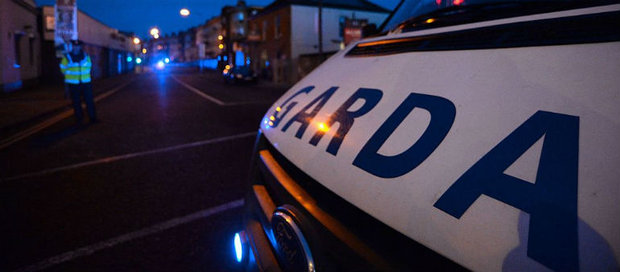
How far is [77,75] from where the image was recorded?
26.9 feet

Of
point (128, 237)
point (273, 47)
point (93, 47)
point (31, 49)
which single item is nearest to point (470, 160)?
point (128, 237)

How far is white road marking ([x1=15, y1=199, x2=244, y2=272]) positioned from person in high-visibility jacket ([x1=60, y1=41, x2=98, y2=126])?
244 inches

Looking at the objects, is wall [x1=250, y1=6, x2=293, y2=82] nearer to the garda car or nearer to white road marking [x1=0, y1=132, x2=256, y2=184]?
white road marking [x1=0, y1=132, x2=256, y2=184]

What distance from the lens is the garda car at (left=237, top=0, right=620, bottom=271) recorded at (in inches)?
29.8

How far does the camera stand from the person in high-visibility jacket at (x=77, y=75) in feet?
26.5

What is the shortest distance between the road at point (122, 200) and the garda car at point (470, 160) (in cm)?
103

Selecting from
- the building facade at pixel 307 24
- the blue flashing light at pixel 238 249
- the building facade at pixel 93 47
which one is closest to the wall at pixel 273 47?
the building facade at pixel 307 24

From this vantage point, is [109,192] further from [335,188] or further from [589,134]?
[589,134]

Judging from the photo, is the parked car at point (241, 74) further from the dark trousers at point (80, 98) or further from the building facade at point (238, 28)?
the building facade at point (238, 28)

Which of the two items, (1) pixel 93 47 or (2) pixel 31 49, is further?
(1) pixel 93 47

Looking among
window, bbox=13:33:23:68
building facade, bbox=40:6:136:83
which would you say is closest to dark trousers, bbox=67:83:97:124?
building facade, bbox=40:6:136:83

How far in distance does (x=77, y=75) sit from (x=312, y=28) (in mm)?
28877

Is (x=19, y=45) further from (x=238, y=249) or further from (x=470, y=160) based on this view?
(x=470, y=160)

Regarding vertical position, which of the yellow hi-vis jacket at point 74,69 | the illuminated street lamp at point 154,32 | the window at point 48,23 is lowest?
the yellow hi-vis jacket at point 74,69
